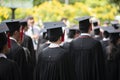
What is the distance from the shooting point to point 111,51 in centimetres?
1258

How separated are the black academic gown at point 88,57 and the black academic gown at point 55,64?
5.29ft

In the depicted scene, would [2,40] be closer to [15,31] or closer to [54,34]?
Result: [54,34]

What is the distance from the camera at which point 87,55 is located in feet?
37.2

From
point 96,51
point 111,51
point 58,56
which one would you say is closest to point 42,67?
point 58,56

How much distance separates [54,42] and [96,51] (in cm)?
183

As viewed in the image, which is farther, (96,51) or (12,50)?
(96,51)

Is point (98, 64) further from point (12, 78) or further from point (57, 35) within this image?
point (12, 78)

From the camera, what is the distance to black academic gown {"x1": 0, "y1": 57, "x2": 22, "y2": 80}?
7.78 m

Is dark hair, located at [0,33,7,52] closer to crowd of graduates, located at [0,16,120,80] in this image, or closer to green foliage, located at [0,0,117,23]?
crowd of graduates, located at [0,16,120,80]

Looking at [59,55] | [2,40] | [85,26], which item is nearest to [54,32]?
[59,55]

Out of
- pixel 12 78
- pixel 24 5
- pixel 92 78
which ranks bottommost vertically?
pixel 92 78

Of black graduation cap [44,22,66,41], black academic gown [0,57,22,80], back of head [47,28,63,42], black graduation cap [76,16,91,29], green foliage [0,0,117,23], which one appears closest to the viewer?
black academic gown [0,57,22,80]

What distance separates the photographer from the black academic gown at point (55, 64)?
31.5 ft

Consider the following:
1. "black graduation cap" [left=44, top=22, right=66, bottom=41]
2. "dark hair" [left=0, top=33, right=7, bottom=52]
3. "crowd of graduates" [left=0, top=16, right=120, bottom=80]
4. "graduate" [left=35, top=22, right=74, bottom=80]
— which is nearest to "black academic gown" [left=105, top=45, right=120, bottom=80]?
"crowd of graduates" [left=0, top=16, right=120, bottom=80]
